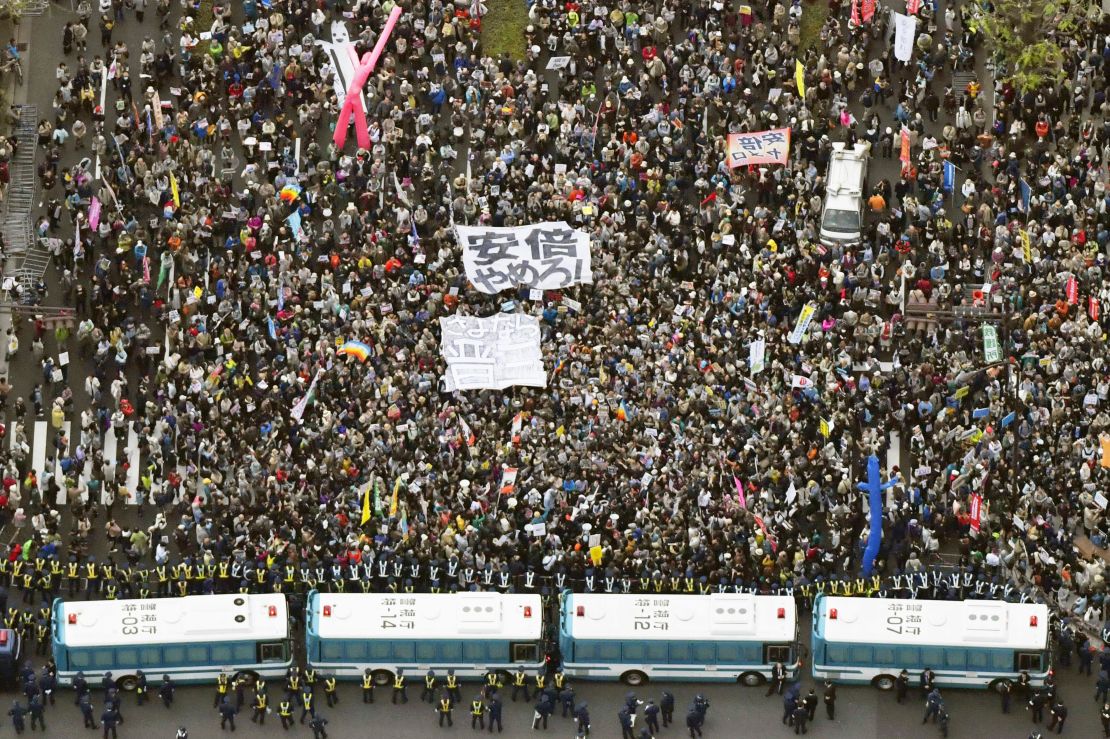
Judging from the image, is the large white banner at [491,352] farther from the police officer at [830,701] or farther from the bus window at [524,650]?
the police officer at [830,701]

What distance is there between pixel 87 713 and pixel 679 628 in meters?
19.7

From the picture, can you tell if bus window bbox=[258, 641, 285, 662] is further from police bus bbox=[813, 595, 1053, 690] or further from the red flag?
the red flag

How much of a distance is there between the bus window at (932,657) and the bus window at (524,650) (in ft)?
42.1

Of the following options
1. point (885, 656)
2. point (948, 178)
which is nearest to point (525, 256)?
point (948, 178)

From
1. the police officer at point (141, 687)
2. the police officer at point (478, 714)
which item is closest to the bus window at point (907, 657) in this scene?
the police officer at point (478, 714)

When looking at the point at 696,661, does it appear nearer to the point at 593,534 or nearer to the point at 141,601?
the point at 593,534

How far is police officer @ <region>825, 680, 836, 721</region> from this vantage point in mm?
95188

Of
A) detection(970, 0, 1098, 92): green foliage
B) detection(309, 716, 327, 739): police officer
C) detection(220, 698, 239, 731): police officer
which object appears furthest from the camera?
detection(970, 0, 1098, 92): green foliage

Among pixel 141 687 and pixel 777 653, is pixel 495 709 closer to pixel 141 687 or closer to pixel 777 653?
pixel 777 653

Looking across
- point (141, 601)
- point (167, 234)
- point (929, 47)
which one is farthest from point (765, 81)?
point (141, 601)

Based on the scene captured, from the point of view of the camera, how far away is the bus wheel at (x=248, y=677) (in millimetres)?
95438

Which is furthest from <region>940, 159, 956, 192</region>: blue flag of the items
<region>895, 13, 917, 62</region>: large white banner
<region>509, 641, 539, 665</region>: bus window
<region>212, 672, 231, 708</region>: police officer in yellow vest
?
<region>212, 672, 231, 708</region>: police officer in yellow vest

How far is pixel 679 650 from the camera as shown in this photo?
95.6 m

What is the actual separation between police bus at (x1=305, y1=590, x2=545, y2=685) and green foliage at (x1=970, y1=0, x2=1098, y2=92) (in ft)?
107
